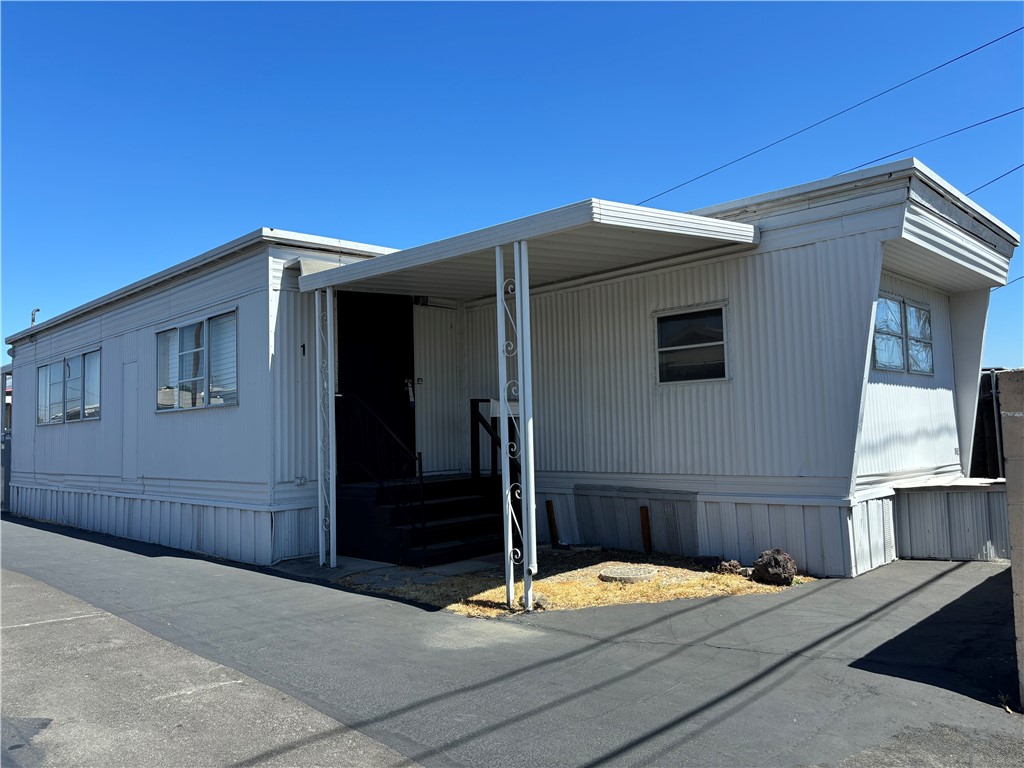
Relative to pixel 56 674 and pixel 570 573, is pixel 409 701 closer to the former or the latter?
pixel 56 674

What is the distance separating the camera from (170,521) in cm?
1160

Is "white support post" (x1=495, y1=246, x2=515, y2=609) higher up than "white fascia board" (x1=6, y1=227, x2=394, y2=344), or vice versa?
"white fascia board" (x1=6, y1=227, x2=394, y2=344)

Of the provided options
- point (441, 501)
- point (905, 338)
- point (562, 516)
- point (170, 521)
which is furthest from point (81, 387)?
point (905, 338)

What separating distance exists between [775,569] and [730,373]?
6.89 ft

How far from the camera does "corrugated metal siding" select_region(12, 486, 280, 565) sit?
9781 millimetres

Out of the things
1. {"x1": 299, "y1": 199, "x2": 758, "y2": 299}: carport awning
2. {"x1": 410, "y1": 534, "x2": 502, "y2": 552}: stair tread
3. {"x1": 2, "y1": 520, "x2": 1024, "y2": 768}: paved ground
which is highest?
{"x1": 299, "y1": 199, "x2": 758, "y2": 299}: carport awning

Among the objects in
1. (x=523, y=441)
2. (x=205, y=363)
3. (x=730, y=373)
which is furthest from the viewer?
(x=205, y=363)

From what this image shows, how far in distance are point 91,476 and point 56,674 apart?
977cm

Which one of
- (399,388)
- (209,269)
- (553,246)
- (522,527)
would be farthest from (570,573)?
(209,269)

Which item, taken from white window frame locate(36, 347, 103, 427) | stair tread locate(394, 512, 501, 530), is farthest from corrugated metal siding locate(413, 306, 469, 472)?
white window frame locate(36, 347, 103, 427)

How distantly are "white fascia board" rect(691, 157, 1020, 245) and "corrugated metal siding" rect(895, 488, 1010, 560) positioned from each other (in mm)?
3008

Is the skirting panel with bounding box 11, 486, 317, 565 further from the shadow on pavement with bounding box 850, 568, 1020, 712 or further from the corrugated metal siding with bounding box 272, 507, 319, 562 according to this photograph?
Result: the shadow on pavement with bounding box 850, 568, 1020, 712

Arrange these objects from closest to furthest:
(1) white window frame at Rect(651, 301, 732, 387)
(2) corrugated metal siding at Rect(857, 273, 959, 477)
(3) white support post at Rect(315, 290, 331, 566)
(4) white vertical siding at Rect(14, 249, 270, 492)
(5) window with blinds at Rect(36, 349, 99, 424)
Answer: (2) corrugated metal siding at Rect(857, 273, 959, 477) < (1) white window frame at Rect(651, 301, 732, 387) < (3) white support post at Rect(315, 290, 331, 566) < (4) white vertical siding at Rect(14, 249, 270, 492) < (5) window with blinds at Rect(36, 349, 99, 424)

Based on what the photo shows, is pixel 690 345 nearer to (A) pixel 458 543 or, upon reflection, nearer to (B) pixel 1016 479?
(A) pixel 458 543
